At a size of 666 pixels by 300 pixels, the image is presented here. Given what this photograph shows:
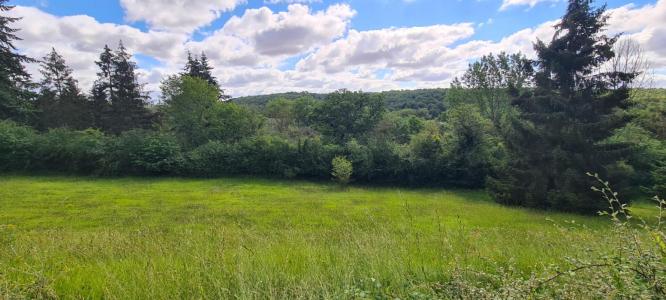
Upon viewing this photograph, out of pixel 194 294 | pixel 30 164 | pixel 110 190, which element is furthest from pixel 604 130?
pixel 30 164

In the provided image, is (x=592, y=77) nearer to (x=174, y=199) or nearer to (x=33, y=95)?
(x=174, y=199)

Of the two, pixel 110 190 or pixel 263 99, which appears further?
pixel 263 99

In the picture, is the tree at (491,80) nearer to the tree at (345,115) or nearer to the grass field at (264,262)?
the tree at (345,115)

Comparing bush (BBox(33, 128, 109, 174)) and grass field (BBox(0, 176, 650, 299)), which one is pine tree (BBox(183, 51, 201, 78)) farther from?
grass field (BBox(0, 176, 650, 299))

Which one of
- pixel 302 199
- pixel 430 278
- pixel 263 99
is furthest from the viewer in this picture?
pixel 263 99

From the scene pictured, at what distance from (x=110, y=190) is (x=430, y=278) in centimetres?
2138

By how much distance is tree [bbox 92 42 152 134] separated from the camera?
39344 millimetres

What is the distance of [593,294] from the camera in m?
2.48

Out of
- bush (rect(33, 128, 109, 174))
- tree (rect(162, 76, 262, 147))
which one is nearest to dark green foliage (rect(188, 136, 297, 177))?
tree (rect(162, 76, 262, 147))

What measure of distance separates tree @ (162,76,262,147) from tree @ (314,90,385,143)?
37.2 ft

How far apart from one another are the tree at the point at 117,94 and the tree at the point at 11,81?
21.2 feet

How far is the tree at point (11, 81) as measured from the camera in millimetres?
31438

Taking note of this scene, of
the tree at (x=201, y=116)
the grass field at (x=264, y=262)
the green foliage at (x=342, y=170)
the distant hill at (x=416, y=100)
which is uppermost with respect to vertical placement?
the distant hill at (x=416, y=100)

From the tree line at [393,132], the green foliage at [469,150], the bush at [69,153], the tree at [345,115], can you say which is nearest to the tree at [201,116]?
the tree line at [393,132]
